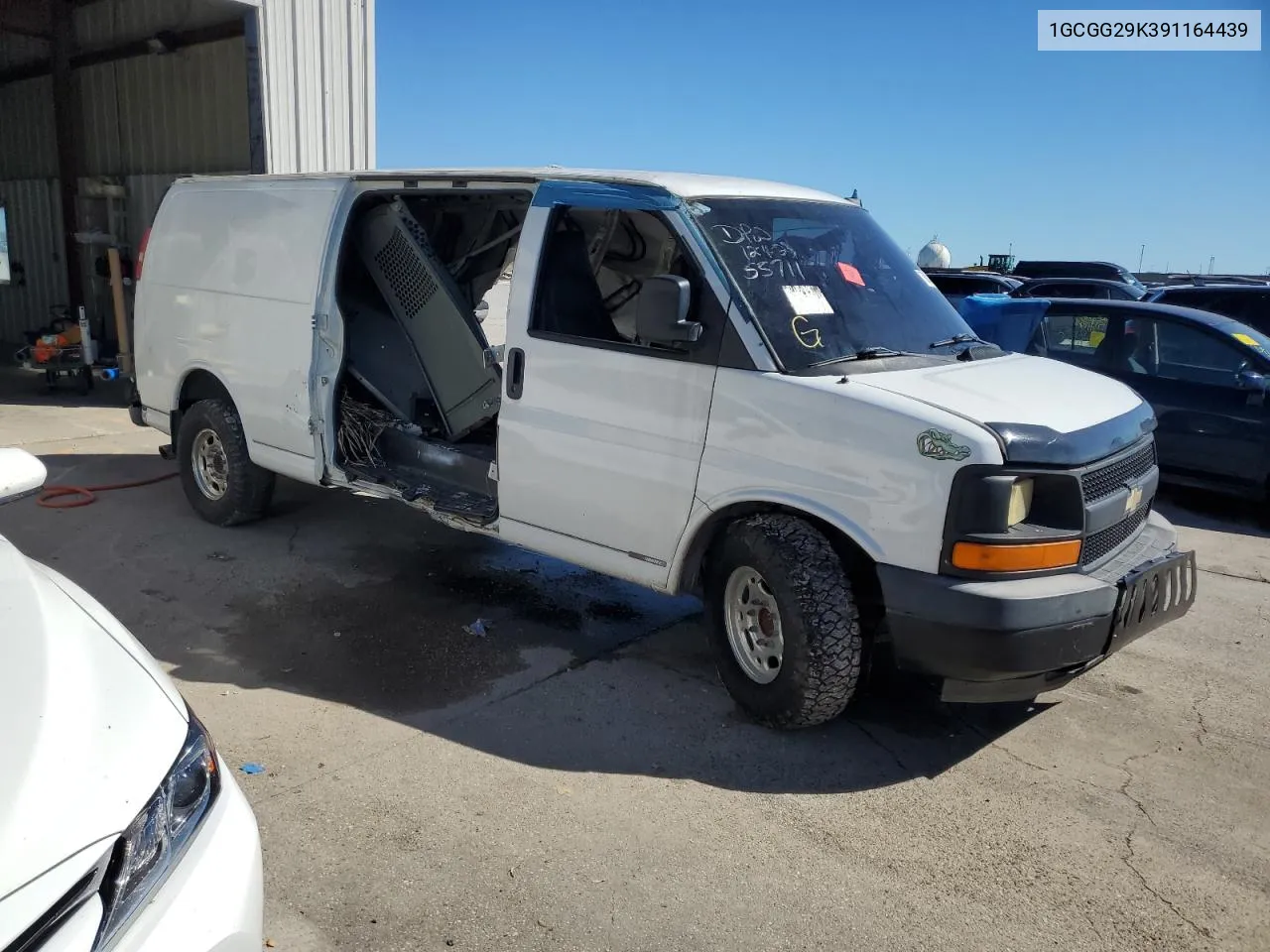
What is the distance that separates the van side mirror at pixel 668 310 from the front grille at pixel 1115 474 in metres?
1.58

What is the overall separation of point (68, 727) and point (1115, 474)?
363 cm

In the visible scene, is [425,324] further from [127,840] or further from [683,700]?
[127,840]

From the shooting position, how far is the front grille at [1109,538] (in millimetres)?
3738

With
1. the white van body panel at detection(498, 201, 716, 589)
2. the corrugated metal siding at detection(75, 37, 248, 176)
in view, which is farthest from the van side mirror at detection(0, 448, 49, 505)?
the corrugated metal siding at detection(75, 37, 248, 176)

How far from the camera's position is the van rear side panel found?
19.0ft

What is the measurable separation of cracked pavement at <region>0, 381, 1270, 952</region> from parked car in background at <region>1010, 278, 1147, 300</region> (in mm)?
10793

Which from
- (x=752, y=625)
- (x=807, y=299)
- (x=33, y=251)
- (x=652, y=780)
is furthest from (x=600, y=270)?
(x=33, y=251)

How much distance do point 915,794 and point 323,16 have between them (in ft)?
33.9

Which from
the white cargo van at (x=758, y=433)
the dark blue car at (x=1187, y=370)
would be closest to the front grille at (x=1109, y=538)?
the white cargo van at (x=758, y=433)

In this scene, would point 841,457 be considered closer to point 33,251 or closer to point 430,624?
point 430,624

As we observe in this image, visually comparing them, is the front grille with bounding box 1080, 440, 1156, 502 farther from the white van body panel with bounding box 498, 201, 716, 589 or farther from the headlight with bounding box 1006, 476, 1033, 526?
the white van body panel with bounding box 498, 201, 716, 589

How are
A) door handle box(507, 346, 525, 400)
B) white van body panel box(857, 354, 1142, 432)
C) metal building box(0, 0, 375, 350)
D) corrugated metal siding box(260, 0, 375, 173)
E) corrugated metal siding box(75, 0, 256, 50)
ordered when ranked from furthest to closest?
corrugated metal siding box(75, 0, 256, 50) < metal building box(0, 0, 375, 350) < corrugated metal siding box(260, 0, 375, 173) < door handle box(507, 346, 525, 400) < white van body panel box(857, 354, 1142, 432)

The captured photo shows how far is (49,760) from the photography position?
72.7 inches

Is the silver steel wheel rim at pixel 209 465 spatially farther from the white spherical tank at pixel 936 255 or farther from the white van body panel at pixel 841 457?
the white spherical tank at pixel 936 255
